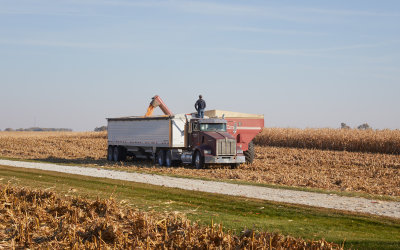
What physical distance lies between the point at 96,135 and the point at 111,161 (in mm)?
34168

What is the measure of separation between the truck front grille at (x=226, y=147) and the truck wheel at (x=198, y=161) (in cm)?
116

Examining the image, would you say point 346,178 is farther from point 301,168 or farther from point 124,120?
point 124,120

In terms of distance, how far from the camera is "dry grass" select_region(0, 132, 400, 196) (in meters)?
23.1

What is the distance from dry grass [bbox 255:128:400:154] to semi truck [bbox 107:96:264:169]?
46.3 feet

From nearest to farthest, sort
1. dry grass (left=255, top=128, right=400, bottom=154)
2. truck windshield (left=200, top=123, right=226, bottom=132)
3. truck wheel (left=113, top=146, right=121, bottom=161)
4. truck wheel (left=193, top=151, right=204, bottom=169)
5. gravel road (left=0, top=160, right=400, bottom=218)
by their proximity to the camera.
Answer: gravel road (left=0, top=160, right=400, bottom=218) < truck wheel (left=193, top=151, right=204, bottom=169) < truck windshield (left=200, top=123, right=226, bottom=132) < truck wheel (left=113, top=146, right=121, bottom=161) < dry grass (left=255, top=128, right=400, bottom=154)

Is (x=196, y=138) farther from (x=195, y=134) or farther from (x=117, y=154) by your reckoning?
(x=117, y=154)

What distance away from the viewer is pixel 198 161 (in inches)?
1199

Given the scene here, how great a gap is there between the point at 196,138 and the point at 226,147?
219cm

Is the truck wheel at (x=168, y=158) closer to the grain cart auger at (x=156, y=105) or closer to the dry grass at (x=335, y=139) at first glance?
the grain cart auger at (x=156, y=105)

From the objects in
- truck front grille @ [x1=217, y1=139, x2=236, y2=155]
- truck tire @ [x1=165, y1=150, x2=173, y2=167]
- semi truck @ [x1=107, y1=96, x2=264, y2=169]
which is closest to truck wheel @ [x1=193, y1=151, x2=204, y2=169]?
semi truck @ [x1=107, y1=96, x2=264, y2=169]

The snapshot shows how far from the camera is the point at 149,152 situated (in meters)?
35.0

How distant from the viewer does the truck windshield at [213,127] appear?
31.0m

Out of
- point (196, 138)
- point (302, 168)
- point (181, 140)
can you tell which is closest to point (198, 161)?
point (196, 138)

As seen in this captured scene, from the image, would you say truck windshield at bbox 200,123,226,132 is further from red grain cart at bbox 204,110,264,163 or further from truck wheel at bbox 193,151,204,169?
truck wheel at bbox 193,151,204,169
